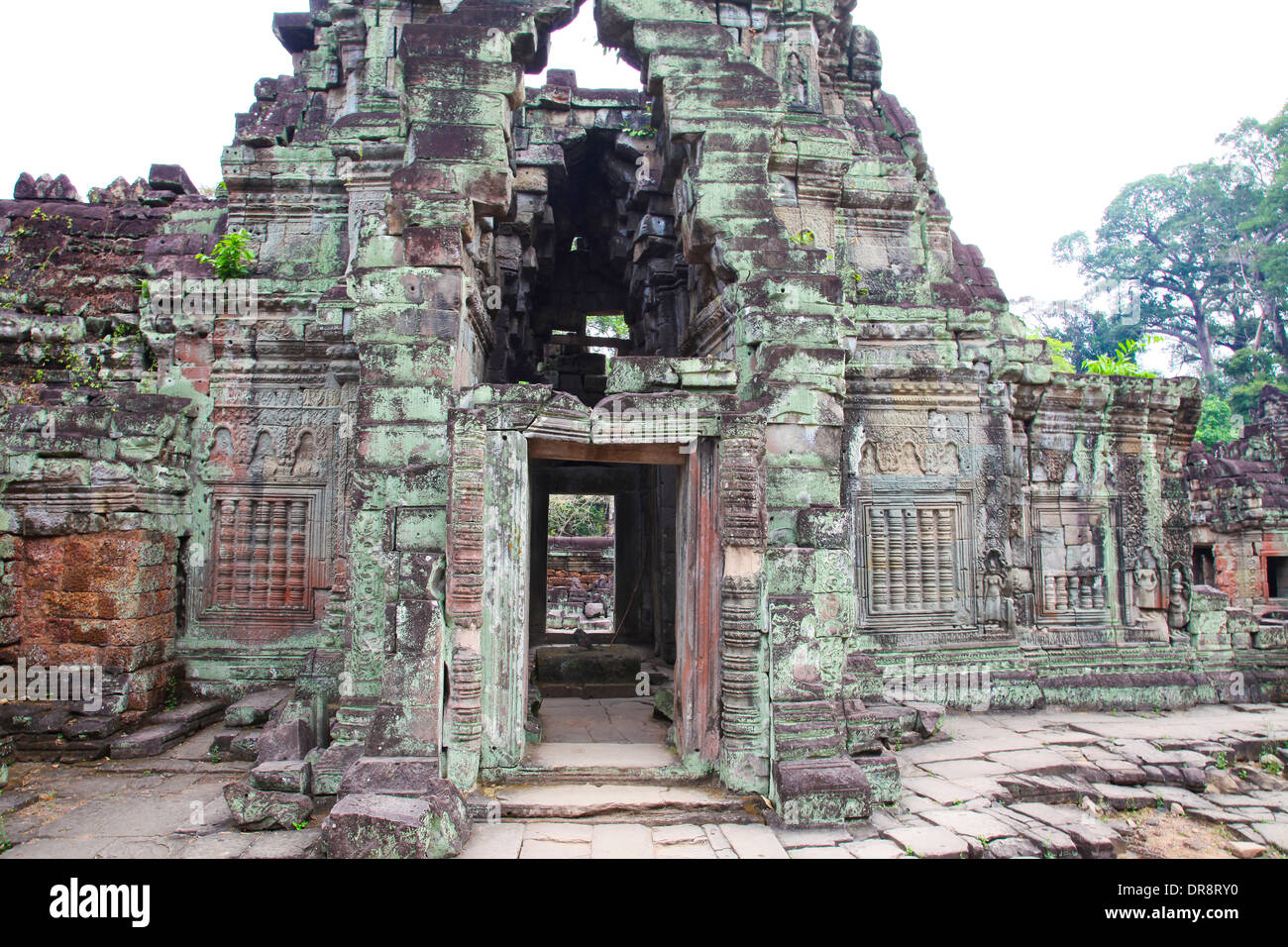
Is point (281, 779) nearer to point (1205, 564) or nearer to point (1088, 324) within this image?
point (1205, 564)

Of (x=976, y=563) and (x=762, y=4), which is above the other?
(x=762, y=4)

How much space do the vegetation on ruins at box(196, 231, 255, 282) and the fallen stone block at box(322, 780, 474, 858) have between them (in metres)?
5.85

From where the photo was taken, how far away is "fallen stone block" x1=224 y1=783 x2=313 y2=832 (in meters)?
4.70

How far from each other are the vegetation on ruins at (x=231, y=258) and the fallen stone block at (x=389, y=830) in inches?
230

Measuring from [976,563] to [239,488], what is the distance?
7542 millimetres

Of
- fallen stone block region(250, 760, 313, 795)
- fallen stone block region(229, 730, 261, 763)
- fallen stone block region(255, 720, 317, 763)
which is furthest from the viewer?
fallen stone block region(229, 730, 261, 763)

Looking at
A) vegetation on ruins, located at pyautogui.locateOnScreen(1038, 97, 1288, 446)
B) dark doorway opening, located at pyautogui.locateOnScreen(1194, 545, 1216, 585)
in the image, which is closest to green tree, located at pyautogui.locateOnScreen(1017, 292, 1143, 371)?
vegetation on ruins, located at pyautogui.locateOnScreen(1038, 97, 1288, 446)

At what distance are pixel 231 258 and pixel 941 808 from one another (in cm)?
805

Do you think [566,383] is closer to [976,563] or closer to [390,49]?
[390,49]

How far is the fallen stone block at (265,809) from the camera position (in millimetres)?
4695

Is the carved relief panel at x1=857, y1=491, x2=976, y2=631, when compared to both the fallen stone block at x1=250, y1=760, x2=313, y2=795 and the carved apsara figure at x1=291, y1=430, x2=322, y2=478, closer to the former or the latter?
the fallen stone block at x1=250, y1=760, x2=313, y2=795

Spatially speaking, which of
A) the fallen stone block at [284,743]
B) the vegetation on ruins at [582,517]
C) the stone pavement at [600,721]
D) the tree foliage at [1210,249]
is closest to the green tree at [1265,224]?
the tree foliage at [1210,249]
